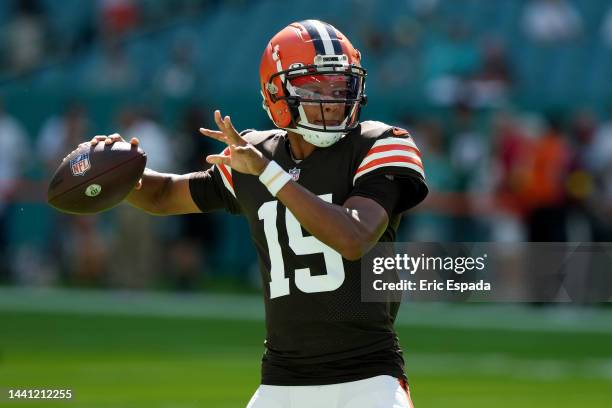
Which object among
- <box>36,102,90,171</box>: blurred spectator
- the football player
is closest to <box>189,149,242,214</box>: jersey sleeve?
the football player

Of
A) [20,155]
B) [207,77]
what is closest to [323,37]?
[20,155]

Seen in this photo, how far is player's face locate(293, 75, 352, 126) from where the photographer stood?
4.37 meters

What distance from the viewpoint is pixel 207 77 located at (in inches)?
629

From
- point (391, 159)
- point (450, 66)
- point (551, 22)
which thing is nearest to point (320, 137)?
point (391, 159)

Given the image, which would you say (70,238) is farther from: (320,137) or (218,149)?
(320,137)

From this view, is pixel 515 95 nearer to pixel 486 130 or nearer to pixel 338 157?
pixel 486 130

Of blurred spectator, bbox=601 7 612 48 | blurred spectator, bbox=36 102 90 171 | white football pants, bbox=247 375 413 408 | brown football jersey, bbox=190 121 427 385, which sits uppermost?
blurred spectator, bbox=601 7 612 48

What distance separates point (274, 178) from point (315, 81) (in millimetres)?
592

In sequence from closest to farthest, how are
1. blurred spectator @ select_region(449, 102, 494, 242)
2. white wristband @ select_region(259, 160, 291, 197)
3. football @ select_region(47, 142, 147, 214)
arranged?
1. white wristband @ select_region(259, 160, 291, 197)
2. football @ select_region(47, 142, 147, 214)
3. blurred spectator @ select_region(449, 102, 494, 242)

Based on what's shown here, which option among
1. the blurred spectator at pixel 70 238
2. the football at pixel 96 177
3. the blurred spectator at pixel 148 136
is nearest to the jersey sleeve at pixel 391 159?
the football at pixel 96 177

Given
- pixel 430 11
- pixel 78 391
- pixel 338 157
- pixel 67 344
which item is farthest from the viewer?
pixel 430 11

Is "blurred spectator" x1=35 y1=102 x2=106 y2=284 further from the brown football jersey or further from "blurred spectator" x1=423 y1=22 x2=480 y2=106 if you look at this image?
the brown football jersey

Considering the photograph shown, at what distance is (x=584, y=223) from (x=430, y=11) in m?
4.51

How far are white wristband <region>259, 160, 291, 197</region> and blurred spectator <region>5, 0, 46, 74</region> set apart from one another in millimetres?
12895
